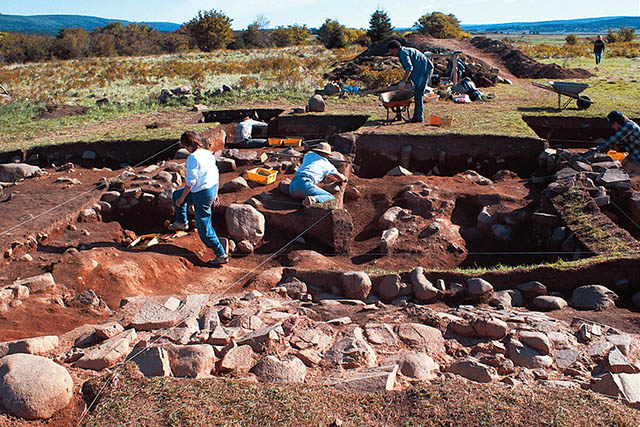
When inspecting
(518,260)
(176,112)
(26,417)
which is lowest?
(518,260)

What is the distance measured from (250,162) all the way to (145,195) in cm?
221

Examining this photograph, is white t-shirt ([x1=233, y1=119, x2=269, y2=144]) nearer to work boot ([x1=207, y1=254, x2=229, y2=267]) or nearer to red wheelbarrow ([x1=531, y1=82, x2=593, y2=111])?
work boot ([x1=207, y1=254, x2=229, y2=267])

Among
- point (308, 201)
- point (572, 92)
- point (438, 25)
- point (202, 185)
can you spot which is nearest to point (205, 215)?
point (202, 185)

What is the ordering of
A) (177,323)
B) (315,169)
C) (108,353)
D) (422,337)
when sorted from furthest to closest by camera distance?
(315,169) → (177,323) → (422,337) → (108,353)

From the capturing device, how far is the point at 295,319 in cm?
411

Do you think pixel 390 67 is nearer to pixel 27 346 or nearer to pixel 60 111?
pixel 60 111

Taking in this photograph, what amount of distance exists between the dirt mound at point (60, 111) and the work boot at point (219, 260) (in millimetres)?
11219

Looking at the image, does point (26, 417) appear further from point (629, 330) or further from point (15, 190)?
point (15, 190)

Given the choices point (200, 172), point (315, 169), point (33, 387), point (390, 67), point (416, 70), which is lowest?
point (33, 387)

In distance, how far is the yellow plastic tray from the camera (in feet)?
26.8

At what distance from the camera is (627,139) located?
780 centimetres

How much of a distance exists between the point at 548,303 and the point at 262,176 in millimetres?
4925

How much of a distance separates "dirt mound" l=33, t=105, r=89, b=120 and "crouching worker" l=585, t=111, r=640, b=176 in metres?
13.9

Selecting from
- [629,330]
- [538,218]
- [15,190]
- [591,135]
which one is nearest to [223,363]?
[629,330]
